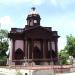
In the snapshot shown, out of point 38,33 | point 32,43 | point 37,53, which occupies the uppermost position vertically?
point 38,33

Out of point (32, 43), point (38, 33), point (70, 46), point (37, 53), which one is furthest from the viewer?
point (70, 46)

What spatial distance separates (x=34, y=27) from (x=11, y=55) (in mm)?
6462

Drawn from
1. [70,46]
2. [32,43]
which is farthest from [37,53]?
[70,46]

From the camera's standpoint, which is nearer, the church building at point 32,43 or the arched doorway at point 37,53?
the church building at point 32,43

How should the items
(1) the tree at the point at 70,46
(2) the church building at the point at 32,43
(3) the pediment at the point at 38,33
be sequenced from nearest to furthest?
(2) the church building at the point at 32,43 → (3) the pediment at the point at 38,33 → (1) the tree at the point at 70,46

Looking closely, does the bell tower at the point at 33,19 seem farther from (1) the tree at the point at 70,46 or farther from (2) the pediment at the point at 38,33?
(1) the tree at the point at 70,46

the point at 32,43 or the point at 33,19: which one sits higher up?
the point at 33,19

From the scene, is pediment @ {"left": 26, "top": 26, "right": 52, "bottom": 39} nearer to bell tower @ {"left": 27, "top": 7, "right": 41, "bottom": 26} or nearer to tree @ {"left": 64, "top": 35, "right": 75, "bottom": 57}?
bell tower @ {"left": 27, "top": 7, "right": 41, "bottom": 26}

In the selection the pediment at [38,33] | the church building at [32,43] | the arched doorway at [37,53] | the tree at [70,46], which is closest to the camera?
the church building at [32,43]

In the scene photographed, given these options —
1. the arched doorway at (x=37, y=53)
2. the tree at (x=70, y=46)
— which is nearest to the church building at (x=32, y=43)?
the arched doorway at (x=37, y=53)

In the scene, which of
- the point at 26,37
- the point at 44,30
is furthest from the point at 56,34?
the point at 26,37

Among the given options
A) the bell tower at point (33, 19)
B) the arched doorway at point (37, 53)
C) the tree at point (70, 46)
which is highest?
the bell tower at point (33, 19)

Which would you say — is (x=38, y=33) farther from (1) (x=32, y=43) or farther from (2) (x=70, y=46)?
(2) (x=70, y=46)

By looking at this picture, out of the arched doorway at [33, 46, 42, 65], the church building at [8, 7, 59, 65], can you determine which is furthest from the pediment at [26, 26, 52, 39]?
the arched doorway at [33, 46, 42, 65]
